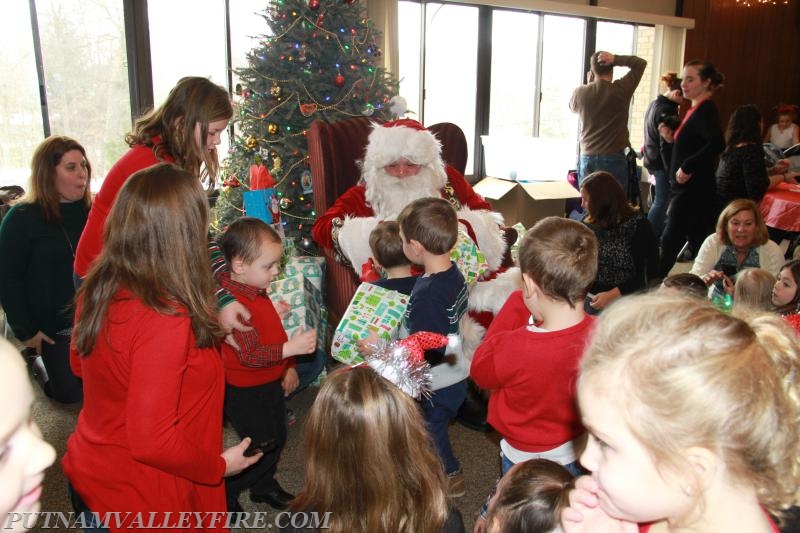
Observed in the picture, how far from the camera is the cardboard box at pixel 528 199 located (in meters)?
6.71

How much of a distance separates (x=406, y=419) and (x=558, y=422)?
25.1 inches

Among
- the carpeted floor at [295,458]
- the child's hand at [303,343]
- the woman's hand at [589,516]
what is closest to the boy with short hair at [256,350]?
the child's hand at [303,343]

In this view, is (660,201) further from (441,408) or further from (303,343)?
(303,343)

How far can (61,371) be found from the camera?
129 inches

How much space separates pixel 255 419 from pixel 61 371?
1678 mm

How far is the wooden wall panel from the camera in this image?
877 centimetres

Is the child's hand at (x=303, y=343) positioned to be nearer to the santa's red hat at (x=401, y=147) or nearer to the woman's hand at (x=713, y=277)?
the santa's red hat at (x=401, y=147)

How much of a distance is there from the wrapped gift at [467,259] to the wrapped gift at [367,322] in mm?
859

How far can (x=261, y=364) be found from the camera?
6.72 ft

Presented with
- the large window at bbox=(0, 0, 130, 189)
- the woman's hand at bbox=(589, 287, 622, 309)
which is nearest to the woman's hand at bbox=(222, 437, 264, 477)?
the woman's hand at bbox=(589, 287, 622, 309)

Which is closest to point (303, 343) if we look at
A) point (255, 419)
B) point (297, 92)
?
point (255, 419)

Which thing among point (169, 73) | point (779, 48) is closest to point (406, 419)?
point (169, 73)

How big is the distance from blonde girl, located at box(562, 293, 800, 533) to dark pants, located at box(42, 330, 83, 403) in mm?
3232

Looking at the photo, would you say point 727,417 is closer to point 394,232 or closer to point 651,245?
point 394,232
